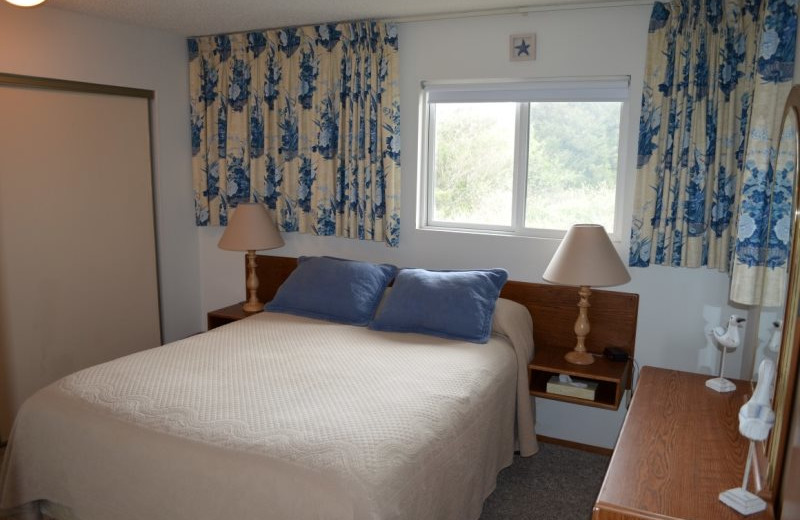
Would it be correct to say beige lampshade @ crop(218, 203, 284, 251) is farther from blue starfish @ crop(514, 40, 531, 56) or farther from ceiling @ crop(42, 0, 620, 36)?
blue starfish @ crop(514, 40, 531, 56)

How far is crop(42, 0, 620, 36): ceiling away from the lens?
315 cm

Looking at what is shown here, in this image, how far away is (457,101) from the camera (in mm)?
3498

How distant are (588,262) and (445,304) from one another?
707 millimetres

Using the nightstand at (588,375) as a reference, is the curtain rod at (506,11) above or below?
above

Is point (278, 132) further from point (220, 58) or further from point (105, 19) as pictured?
point (105, 19)

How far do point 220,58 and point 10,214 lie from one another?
1585 mm

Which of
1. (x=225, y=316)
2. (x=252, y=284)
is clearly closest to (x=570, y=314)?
(x=252, y=284)

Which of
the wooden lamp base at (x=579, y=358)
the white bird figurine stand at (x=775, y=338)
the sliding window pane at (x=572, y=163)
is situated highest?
the sliding window pane at (x=572, y=163)

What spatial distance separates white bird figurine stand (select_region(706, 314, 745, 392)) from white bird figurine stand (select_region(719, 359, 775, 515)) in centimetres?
78

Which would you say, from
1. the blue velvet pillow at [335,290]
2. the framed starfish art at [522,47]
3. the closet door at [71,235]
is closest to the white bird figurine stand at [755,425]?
the blue velvet pillow at [335,290]

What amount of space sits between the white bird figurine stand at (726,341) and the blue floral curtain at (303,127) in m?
1.82

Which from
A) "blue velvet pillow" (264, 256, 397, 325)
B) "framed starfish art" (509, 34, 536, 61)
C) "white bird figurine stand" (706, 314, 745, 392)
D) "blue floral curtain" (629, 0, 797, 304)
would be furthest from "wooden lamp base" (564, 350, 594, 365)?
"framed starfish art" (509, 34, 536, 61)

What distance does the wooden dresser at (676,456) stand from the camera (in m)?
1.62

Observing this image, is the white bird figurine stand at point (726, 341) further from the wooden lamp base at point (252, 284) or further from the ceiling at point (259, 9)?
the wooden lamp base at point (252, 284)
